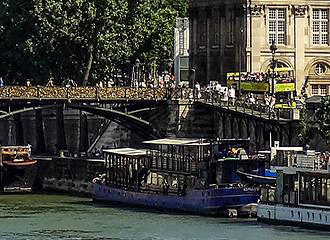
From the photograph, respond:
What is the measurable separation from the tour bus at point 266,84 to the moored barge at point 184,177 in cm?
1210

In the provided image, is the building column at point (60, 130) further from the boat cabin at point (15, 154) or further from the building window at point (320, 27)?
the building window at point (320, 27)

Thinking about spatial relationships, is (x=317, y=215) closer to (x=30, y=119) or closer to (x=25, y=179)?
(x=25, y=179)

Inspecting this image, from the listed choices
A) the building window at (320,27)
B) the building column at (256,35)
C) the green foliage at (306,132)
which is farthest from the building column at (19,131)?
the green foliage at (306,132)

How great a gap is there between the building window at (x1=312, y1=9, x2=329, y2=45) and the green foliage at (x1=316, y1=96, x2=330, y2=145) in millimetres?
24891

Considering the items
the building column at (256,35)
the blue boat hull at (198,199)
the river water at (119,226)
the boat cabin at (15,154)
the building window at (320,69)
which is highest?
the building column at (256,35)

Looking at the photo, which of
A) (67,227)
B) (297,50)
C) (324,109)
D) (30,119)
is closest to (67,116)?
(30,119)

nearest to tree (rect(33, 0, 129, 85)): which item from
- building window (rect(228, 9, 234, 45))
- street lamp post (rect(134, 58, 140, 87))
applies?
street lamp post (rect(134, 58, 140, 87))

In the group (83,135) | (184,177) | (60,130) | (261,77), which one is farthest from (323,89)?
(184,177)

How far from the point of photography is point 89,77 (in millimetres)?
140625

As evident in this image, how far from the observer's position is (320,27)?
137 m

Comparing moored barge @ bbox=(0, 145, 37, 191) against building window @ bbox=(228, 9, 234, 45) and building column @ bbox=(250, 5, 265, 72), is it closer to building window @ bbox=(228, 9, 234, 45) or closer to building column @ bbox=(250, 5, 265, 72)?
building column @ bbox=(250, 5, 265, 72)

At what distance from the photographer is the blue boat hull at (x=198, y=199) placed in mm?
104500

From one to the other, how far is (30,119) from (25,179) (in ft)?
92.0

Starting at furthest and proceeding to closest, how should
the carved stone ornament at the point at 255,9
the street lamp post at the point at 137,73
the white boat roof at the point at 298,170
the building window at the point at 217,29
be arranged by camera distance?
the street lamp post at the point at 137,73
the building window at the point at 217,29
the carved stone ornament at the point at 255,9
the white boat roof at the point at 298,170
